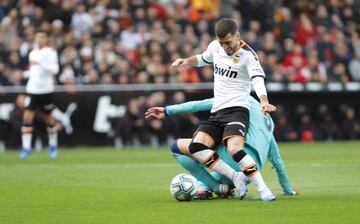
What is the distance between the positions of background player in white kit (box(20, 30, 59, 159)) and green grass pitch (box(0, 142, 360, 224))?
497 millimetres

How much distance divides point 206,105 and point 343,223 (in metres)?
3.43

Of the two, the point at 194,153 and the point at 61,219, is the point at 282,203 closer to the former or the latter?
the point at 194,153

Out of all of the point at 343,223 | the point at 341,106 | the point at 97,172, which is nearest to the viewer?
the point at 343,223

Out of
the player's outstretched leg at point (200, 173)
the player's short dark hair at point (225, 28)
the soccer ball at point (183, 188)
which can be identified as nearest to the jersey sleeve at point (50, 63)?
the player's outstretched leg at point (200, 173)

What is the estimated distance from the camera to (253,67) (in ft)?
37.5

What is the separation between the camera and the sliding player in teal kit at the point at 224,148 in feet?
39.5

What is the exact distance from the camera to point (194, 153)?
1165cm

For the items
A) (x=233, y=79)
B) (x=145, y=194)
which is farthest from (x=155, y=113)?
(x=145, y=194)

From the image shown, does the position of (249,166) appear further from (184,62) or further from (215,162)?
(184,62)

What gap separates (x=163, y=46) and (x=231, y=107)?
16091mm

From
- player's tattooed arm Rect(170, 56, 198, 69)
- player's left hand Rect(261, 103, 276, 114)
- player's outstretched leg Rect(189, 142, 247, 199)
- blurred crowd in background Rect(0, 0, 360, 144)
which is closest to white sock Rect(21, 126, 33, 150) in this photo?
blurred crowd in background Rect(0, 0, 360, 144)

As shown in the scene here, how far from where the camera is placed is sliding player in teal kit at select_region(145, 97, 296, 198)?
12047 mm

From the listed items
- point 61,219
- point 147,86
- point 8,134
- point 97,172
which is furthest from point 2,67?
point 61,219

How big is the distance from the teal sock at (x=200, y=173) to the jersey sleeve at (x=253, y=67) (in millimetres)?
1461
